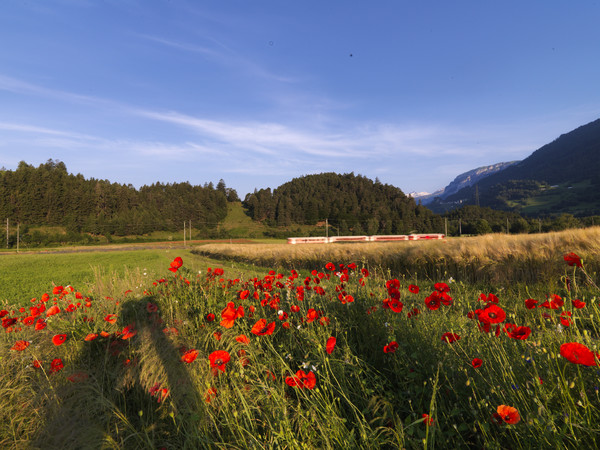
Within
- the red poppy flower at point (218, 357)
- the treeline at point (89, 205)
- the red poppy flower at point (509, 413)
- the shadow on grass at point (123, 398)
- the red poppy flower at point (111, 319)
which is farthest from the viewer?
the treeline at point (89, 205)

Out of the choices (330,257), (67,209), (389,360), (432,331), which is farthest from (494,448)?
(67,209)

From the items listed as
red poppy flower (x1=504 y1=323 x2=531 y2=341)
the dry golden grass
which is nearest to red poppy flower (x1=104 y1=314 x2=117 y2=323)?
red poppy flower (x1=504 y1=323 x2=531 y2=341)

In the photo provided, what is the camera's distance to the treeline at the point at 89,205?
2741 inches

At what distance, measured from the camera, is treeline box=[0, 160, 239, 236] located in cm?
6962

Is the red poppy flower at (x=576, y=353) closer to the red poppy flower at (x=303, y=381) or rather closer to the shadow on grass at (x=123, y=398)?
the red poppy flower at (x=303, y=381)

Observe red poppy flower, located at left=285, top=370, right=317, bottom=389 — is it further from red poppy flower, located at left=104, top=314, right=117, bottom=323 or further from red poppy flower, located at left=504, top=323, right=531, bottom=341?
red poppy flower, located at left=104, top=314, right=117, bottom=323

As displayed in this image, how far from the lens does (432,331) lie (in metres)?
2.79

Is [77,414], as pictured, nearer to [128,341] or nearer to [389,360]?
[128,341]

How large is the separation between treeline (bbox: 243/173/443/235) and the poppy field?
239 feet

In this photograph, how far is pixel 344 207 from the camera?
92.6 m

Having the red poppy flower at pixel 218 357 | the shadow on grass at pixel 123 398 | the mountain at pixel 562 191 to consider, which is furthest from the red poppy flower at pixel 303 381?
the mountain at pixel 562 191

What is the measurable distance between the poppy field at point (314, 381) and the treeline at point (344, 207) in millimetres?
72915

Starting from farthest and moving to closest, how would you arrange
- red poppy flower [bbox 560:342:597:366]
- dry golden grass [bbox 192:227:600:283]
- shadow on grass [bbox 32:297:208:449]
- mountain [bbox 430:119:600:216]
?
mountain [bbox 430:119:600:216] → dry golden grass [bbox 192:227:600:283] → shadow on grass [bbox 32:297:208:449] → red poppy flower [bbox 560:342:597:366]

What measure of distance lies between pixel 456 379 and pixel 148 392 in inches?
96.3
